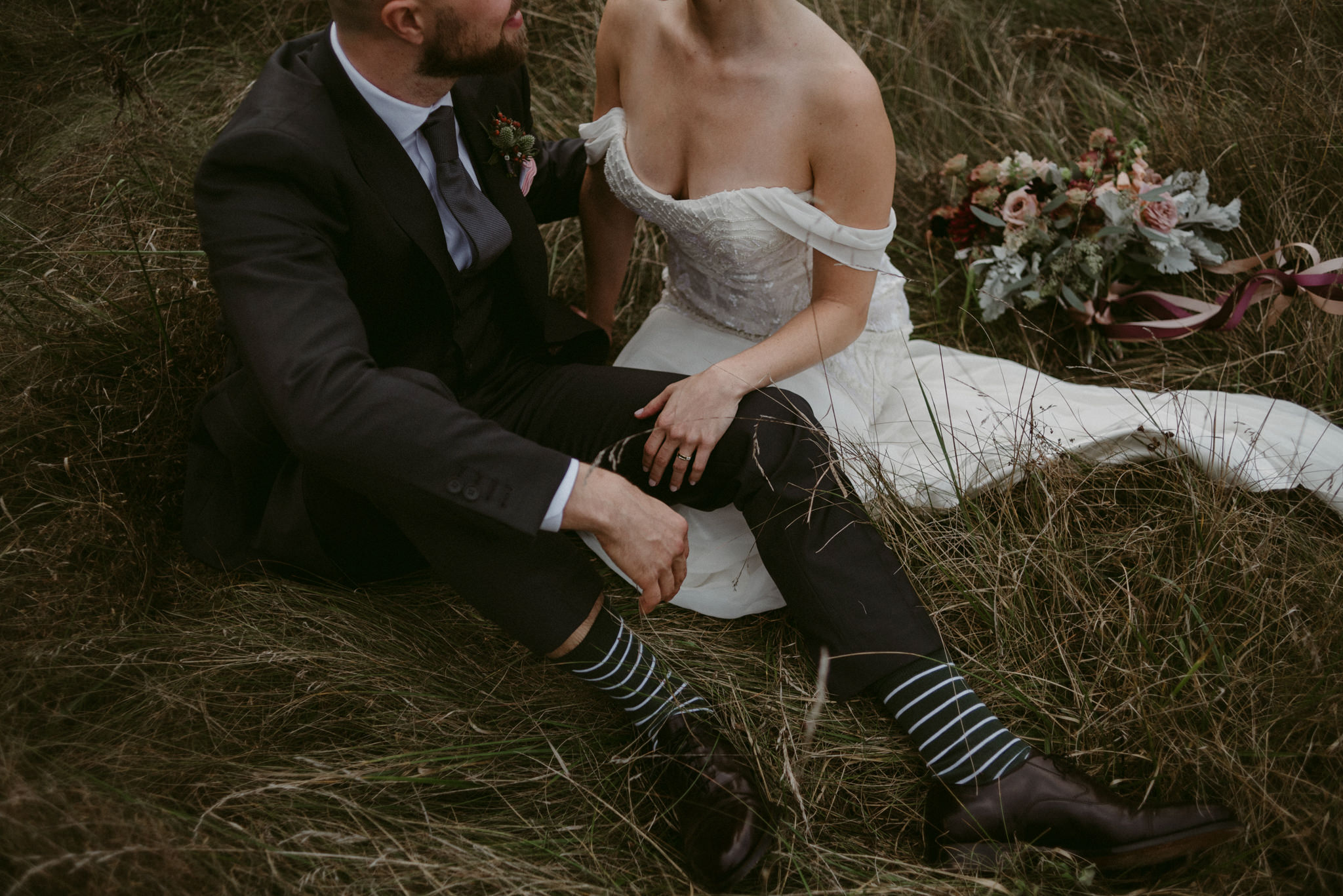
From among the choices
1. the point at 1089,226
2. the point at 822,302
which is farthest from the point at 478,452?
the point at 1089,226

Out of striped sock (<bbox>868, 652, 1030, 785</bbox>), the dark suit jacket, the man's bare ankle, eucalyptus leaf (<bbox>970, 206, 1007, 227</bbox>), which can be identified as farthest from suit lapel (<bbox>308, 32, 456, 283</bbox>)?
eucalyptus leaf (<bbox>970, 206, 1007, 227</bbox>)

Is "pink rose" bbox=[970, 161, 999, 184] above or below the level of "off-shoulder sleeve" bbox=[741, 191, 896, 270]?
below

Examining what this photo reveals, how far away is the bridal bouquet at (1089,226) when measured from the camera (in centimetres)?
307

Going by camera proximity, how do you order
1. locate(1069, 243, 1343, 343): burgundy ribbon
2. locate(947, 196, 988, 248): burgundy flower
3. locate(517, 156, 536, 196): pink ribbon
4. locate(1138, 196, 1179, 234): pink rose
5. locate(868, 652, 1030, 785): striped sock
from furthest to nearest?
locate(947, 196, 988, 248): burgundy flower < locate(1138, 196, 1179, 234): pink rose < locate(1069, 243, 1343, 343): burgundy ribbon < locate(517, 156, 536, 196): pink ribbon < locate(868, 652, 1030, 785): striped sock

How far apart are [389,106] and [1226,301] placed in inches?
112

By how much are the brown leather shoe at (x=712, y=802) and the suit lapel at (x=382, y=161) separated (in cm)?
134

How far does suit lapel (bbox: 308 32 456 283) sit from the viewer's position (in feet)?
6.54

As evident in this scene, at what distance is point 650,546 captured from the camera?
1.87m

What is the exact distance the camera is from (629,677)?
210cm

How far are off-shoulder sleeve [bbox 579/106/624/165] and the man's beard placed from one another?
49cm

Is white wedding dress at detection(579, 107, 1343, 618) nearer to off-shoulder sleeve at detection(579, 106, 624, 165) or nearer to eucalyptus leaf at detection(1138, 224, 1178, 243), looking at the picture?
off-shoulder sleeve at detection(579, 106, 624, 165)

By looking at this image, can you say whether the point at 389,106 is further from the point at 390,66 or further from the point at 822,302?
the point at 822,302

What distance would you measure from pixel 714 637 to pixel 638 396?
29.7 inches

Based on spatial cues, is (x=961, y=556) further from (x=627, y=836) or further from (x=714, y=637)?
(x=627, y=836)
